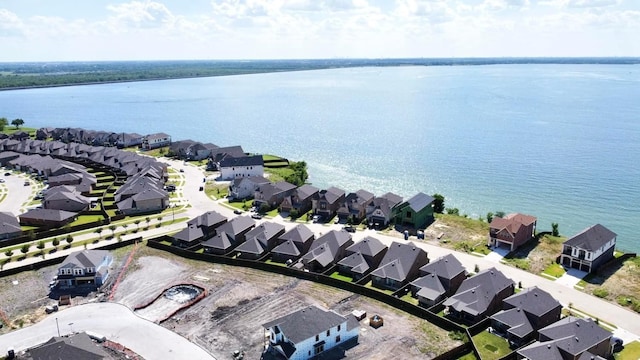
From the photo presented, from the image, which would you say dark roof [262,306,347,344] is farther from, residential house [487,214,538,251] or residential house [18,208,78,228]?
residential house [18,208,78,228]

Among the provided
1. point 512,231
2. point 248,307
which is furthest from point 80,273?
point 512,231

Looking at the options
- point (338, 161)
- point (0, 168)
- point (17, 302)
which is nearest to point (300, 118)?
point (338, 161)

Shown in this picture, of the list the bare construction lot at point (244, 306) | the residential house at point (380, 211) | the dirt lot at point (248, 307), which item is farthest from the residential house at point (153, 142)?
the residential house at point (380, 211)

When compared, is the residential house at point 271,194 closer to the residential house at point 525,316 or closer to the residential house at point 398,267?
the residential house at point 398,267

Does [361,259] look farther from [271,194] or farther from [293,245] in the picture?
[271,194]

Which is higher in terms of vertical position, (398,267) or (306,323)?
(306,323)

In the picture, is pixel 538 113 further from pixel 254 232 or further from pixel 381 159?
pixel 254 232

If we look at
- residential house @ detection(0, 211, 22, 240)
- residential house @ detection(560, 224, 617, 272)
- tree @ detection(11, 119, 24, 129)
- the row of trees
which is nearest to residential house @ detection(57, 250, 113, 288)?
residential house @ detection(0, 211, 22, 240)
